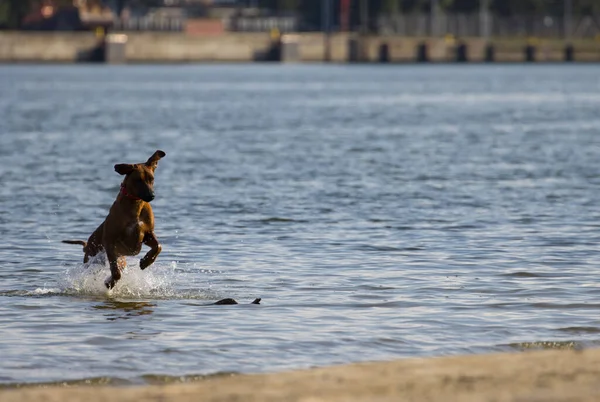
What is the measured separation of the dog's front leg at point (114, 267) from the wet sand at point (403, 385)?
3981 mm

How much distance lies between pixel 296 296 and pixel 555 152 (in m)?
25.4

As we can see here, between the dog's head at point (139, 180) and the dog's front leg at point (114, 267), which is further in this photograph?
the dog's front leg at point (114, 267)

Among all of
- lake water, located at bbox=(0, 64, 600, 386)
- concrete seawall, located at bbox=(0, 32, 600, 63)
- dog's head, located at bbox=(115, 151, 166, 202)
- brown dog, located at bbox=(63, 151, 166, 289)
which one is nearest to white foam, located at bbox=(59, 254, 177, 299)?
lake water, located at bbox=(0, 64, 600, 386)

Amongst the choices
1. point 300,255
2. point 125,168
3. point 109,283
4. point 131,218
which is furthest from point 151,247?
point 300,255

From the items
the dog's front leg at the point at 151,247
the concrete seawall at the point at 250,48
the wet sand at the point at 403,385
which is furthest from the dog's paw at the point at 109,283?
the concrete seawall at the point at 250,48

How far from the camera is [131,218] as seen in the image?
1423 cm

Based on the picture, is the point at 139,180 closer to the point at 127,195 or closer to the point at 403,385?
the point at 127,195

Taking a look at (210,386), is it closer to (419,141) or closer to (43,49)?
(419,141)

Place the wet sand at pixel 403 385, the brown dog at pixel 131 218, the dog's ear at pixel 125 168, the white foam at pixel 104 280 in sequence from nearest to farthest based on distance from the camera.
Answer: the wet sand at pixel 403 385 → the dog's ear at pixel 125 168 → the brown dog at pixel 131 218 → the white foam at pixel 104 280

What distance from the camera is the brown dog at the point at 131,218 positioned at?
1393 centimetres

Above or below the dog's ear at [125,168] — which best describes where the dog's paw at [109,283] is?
below

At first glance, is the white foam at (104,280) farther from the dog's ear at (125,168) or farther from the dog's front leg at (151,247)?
the dog's ear at (125,168)

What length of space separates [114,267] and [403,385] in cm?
569

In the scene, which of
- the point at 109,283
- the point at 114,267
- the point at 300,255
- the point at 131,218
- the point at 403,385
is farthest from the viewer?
the point at 300,255
